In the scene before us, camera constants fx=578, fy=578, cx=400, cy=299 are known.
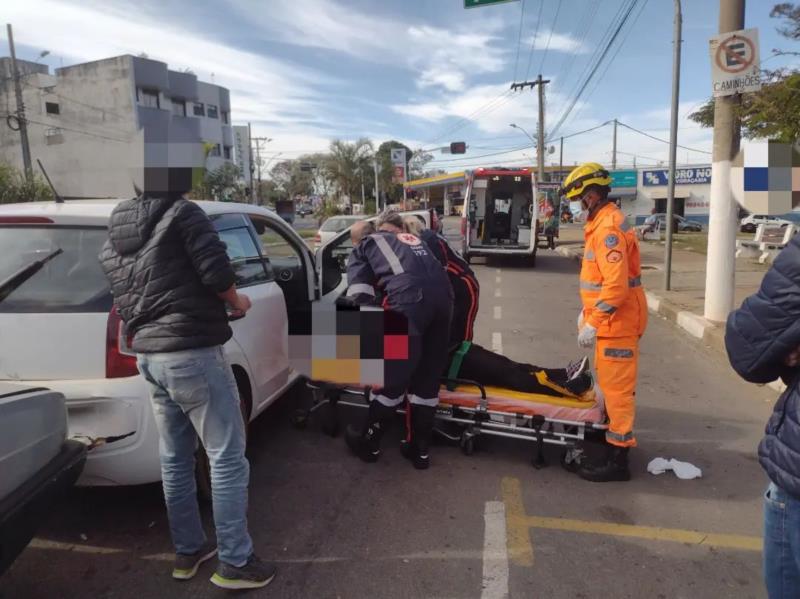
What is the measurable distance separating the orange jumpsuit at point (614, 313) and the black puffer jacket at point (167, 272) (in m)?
2.19

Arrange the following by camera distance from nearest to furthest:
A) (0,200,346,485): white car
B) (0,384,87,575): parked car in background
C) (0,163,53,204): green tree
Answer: (0,384,87,575): parked car in background < (0,200,346,485): white car < (0,163,53,204): green tree

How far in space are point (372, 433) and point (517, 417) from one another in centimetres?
95

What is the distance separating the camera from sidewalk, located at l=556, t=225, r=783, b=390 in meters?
7.22

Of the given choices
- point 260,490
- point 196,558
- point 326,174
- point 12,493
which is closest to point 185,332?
point 12,493

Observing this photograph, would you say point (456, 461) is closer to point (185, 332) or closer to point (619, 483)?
point (619, 483)

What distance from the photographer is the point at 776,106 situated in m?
5.71

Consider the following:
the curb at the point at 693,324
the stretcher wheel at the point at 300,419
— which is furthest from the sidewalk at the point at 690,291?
the stretcher wheel at the point at 300,419

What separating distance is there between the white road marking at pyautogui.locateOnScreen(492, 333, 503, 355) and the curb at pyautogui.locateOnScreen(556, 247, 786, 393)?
2192 mm

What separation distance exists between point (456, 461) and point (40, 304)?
2613mm

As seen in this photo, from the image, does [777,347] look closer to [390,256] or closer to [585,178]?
[585,178]

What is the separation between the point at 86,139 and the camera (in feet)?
138

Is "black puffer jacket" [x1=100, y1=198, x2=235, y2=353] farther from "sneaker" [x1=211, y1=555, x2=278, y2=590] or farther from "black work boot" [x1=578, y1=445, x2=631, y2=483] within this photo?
"black work boot" [x1=578, y1=445, x2=631, y2=483]

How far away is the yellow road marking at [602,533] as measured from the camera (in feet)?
9.59

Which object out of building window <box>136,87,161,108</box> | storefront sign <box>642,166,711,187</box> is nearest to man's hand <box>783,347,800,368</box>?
storefront sign <box>642,166,711,187</box>
